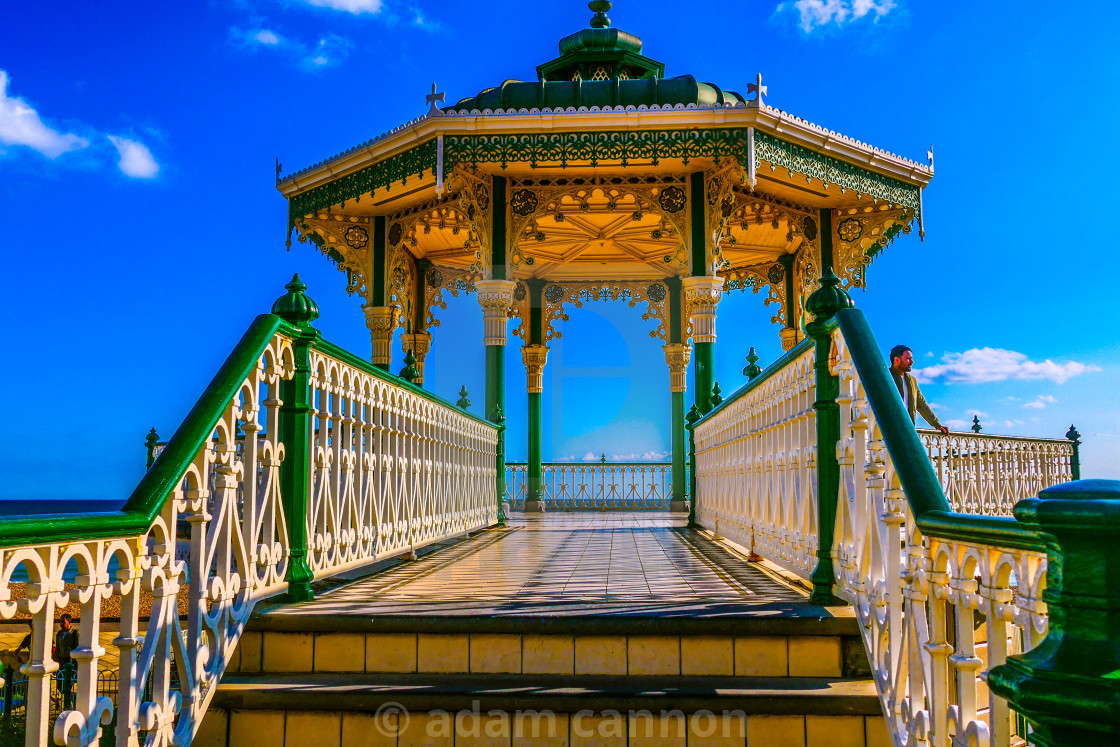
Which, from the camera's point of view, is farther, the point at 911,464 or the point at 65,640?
the point at 65,640

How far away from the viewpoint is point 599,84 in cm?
1126

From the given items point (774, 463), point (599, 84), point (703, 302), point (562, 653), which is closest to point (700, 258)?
point (703, 302)

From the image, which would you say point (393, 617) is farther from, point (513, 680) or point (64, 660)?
point (64, 660)

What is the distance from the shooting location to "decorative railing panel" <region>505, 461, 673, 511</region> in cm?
1617

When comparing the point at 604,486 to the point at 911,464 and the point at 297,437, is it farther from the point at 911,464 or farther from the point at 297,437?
the point at 911,464

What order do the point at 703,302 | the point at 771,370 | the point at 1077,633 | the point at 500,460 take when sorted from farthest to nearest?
the point at 703,302 < the point at 500,460 < the point at 771,370 < the point at 1077,633

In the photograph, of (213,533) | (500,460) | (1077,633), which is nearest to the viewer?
(1077,633)

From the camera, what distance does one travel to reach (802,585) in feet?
13.9

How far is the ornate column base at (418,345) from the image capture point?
14.2 meters

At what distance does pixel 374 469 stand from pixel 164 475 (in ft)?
8.61

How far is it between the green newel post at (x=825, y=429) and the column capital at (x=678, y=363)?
12.2 meters

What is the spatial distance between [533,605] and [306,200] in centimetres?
1030

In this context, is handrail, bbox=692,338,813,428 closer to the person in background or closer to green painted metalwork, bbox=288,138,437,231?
green painted metalwork, bbox=288,138,437,231

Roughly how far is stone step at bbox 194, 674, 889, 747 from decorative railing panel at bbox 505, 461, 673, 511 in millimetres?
13074
